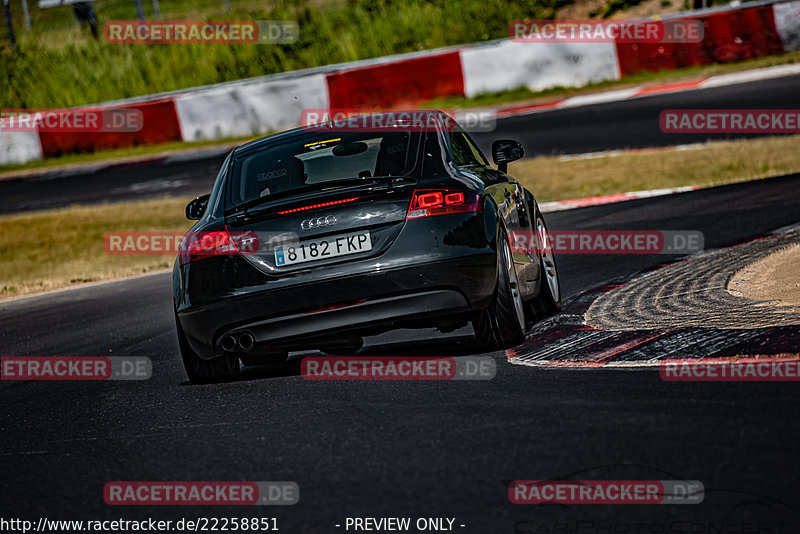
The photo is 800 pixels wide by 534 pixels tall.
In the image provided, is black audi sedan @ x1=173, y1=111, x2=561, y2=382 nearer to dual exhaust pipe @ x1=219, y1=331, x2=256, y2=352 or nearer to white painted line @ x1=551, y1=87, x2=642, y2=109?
dual exhaust pipe @ x1=219, y1=331, x2=256, y2=352

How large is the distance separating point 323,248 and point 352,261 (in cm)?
16

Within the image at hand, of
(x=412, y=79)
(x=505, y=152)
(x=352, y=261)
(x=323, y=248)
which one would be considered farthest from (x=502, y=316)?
(x=412, y=79)

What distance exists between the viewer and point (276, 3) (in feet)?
122

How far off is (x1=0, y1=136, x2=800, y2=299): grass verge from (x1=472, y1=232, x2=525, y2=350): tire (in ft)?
29.0

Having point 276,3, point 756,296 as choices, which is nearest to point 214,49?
point 276,3

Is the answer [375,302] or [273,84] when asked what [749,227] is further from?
[273,84]

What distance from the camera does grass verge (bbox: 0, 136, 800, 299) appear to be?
1518cm

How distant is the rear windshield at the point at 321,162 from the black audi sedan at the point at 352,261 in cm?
1

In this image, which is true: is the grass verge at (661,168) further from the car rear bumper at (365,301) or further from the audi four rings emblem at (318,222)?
the audi four rings emblem at (318,222)

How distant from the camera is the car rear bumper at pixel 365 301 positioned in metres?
5.96

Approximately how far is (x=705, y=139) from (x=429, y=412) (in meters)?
14.2

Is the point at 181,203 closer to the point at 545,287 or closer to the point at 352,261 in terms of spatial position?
the point at 545,287

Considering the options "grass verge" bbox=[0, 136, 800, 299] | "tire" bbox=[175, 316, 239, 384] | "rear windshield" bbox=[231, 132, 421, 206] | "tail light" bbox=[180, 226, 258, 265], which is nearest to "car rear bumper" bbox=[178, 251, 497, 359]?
"tail light" bbox=[180, 226, 258, 265]

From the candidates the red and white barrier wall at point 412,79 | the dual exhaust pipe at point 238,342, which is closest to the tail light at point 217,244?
the dual exhaust pipe at point 238,342
